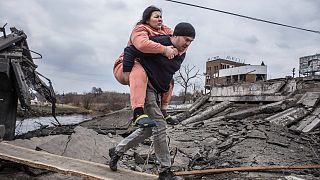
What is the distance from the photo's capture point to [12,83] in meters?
5.82

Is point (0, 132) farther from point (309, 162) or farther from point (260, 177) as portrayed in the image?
point (309, 162)

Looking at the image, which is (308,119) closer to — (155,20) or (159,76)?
(159,76)

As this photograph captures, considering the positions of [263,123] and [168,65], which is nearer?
[168,65]

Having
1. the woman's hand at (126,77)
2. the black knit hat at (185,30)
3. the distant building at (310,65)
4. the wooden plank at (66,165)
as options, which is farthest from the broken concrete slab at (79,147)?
the distant building at (310,65)

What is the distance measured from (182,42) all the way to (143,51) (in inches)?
15.4

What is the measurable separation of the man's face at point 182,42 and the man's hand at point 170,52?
0.20 ft

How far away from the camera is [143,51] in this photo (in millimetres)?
2863

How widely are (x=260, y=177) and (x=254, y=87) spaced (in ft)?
28.1

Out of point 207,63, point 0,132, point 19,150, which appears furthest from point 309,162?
point 207,63

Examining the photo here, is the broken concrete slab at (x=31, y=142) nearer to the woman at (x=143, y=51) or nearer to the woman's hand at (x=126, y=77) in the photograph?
the woman's hand at (x=126, y=77)

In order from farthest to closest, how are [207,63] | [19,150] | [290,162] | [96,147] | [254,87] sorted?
[207,63]
[254,87]
[96,147]
[290,162]
[19,150]

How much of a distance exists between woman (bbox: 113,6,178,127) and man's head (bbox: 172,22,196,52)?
8 centimetres

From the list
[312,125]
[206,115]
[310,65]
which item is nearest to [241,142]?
[312,125]

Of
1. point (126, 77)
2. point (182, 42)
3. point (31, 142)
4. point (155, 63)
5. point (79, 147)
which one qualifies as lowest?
point (79, 147)
